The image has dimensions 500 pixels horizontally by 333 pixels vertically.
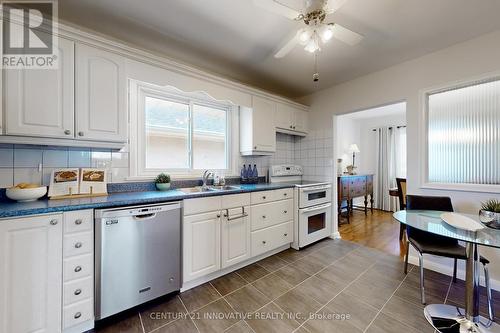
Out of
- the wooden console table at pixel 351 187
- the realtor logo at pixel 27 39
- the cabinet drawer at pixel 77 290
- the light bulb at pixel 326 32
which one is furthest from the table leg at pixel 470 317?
the realtor logo at pixel 27 39

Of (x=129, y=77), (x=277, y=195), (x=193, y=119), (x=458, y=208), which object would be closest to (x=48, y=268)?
(x=129, y=77)

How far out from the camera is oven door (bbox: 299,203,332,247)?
277 centimetres

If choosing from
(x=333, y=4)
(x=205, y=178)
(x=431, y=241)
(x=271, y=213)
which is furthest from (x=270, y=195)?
(x=333, y=4)

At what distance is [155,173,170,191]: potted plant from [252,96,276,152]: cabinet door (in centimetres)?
123

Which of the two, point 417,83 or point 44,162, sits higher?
point 417,83

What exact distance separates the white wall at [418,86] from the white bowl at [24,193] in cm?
351

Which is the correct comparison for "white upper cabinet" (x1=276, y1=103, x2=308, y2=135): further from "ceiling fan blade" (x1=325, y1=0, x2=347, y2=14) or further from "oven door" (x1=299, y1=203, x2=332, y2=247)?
"ceiling fan blade" (x1=325, y1=0, x2=347, y2=14)

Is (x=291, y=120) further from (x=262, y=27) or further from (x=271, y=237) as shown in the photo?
(x=271, y=237)

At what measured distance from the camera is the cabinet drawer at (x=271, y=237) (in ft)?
7.70

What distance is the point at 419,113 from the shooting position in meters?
2.32

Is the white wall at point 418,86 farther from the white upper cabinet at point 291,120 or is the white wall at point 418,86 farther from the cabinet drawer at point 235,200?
the cabinet drawer at point 235,200

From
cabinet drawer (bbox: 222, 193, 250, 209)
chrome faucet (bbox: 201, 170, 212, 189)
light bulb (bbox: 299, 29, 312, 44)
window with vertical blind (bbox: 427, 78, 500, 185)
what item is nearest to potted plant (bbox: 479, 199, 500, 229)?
window with vertical blind (bbox: 427, 78, 500, 185)

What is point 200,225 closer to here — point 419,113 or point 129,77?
point 129,77

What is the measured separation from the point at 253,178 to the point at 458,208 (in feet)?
7.61
